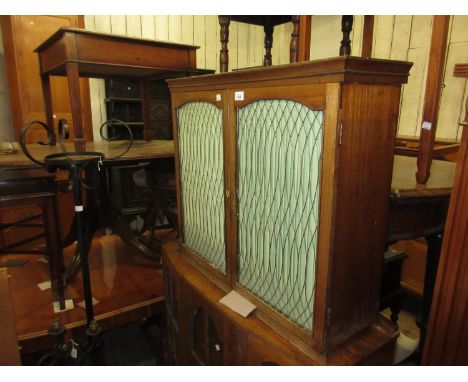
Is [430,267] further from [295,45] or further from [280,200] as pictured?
[295,45]

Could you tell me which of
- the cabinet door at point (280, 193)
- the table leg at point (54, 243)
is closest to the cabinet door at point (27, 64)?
the table leg at point (54, 243)

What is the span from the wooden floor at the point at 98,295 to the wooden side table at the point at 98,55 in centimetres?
86

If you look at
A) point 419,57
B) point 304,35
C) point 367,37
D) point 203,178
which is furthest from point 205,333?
point 419,57

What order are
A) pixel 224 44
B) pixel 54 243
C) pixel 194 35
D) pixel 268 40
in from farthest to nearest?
pixel 194 35 → pixel 54 243 → pixel 268 40 → pixel 224 44

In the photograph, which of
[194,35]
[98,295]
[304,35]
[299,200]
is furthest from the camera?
[194,35]

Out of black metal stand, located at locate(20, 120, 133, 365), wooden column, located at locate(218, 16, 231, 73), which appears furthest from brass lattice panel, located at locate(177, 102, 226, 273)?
black metal stand, located at locate(20, 120, 133, 365)

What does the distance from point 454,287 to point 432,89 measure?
2.14 feet

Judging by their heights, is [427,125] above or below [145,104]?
below

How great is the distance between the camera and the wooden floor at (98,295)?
5.90 feet

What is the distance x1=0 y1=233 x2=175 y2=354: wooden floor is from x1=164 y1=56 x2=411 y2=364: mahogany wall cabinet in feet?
2.42

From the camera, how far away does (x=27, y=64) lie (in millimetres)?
2885

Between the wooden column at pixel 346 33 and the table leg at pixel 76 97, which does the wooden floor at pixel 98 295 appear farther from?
the wooden column at pixel 346 33

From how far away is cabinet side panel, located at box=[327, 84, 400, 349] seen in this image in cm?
85
